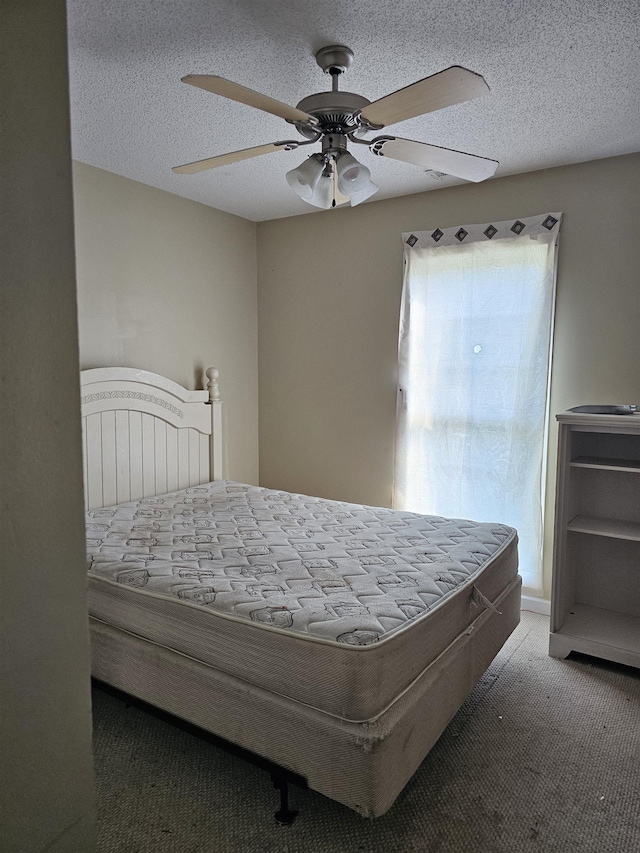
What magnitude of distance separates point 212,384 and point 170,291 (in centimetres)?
68

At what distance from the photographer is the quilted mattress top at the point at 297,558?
1.80 meters

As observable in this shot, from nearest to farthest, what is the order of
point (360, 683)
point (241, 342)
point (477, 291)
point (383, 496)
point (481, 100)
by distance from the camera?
point (360, 683) < point (481, 100) < point (477, 291) < point (383, 496) < point (241, 342)

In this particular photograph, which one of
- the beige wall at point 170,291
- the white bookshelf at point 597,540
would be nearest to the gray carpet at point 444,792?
the white bookshelf at point 597,540

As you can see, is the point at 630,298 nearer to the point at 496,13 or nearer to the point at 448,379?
the point at 448,379

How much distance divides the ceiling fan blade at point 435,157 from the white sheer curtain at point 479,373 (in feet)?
3.64

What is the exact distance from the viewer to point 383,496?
392cm

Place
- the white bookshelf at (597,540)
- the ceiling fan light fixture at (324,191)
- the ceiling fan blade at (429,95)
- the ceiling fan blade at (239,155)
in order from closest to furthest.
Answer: the ceiling fan blade at (429,95)
the ceiling fan blade at (239,155)
the ceiling fan light fixture at (324,191)
the white bookshelf at (597,540)

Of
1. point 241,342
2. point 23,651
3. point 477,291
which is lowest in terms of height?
point 23,651

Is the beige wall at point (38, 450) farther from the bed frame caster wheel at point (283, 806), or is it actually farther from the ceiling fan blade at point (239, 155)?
the ceiling fan blade at point (239, 155)

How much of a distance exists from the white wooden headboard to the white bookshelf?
2302mm

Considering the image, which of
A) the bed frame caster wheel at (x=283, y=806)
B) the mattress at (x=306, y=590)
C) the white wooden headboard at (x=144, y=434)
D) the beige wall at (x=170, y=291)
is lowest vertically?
the bed frame caster wheel at (x=283, y=806)

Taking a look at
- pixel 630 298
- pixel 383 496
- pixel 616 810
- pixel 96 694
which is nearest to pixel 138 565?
pixel 96 694

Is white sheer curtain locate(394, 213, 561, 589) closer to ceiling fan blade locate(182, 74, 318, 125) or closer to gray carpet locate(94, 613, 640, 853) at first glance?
gray carpet locate(94, 613, 640, 853)

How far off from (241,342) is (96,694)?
2619 mm
